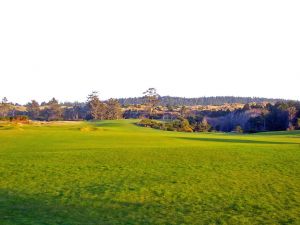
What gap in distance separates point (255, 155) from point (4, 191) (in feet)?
56.1

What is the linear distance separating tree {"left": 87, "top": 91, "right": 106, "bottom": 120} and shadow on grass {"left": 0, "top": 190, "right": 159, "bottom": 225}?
128785 mm

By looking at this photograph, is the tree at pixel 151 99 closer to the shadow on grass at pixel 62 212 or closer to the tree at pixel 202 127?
the tree at pixel 202 127

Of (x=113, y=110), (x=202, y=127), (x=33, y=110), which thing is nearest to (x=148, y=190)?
A: (x=202, y=127)

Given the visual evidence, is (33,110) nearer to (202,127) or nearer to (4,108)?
(4,108)

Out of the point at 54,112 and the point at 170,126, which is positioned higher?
the point at 54,112

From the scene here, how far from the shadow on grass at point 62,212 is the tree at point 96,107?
129 meters

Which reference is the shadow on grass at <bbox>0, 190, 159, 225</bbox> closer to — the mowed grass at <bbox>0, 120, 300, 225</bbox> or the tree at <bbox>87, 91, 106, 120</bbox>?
the mowed grass at <bbox>0, 120, 300, 225</bbox>

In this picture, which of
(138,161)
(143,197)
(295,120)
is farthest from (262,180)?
(295,120)

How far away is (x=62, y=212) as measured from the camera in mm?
13281

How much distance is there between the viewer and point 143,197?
15.5 meters

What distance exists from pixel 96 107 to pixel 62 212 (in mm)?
131330

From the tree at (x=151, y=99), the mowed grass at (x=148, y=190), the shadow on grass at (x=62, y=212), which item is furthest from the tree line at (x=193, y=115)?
the shadow on grass at (x=62, y=212)

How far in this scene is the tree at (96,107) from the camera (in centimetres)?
14350

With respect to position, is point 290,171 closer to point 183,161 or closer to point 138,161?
point 183,161
